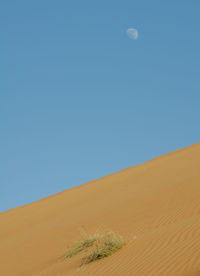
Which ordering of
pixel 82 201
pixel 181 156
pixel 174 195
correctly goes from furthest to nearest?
pixel 181 156 < pixel 82 201 < pixel 174 195

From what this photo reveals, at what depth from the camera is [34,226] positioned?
62.4 feet

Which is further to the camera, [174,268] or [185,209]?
[185,209]

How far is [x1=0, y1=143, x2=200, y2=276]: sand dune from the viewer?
8.34m

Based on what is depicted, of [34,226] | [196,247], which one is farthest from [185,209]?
[34,226]

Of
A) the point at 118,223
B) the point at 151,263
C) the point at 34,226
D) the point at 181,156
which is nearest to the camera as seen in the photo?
the point at 151,263

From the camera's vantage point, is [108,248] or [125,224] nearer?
[108,248]

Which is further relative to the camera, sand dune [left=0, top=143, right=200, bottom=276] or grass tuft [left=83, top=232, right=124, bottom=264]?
grass tuft [left=83, top=232, right=124, bottom=264]

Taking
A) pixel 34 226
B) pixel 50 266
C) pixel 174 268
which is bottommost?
pixel 174 268

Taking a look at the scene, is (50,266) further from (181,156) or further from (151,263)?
(181,156)

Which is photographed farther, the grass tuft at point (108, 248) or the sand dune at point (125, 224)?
the grass tuft at point (108, 248)

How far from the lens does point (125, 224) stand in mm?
13711

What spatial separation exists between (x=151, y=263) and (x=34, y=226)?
38.7 ft

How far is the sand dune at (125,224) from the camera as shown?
834 cm

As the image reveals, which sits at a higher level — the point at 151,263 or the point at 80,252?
the point at 80,252
